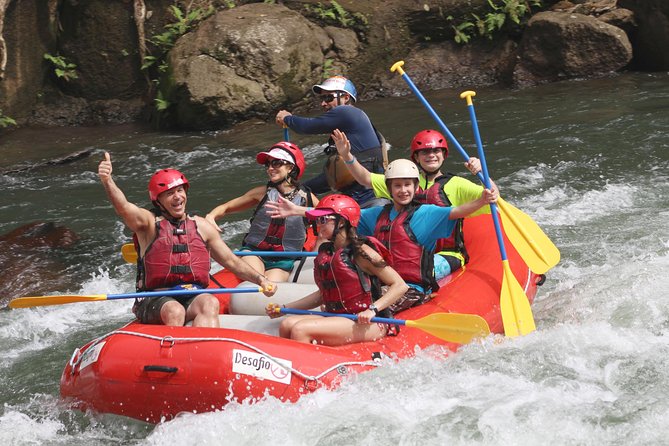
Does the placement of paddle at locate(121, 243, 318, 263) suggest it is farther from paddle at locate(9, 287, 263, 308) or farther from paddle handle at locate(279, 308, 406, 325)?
paddle handle at locate(279, 308, 406, 325)

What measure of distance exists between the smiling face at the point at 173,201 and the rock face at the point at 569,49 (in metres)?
9.04

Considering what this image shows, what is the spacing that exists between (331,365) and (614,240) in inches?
158

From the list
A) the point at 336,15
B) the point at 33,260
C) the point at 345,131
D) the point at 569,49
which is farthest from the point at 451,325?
the point at 336,15

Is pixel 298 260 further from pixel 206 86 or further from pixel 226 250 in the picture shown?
pixel 206 86

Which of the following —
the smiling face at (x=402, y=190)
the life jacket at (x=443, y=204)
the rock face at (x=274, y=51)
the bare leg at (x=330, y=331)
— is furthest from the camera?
the rock face at (x=274, y=51)

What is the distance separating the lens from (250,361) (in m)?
4.82

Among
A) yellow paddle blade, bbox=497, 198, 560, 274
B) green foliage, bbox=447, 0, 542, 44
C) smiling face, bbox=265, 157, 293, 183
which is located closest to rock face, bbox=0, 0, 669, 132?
green foliage, bbox=447, 0, 542, 44

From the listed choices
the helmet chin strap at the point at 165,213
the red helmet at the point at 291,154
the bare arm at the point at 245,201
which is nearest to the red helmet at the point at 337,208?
the helmet chin strap at the point at 165,213

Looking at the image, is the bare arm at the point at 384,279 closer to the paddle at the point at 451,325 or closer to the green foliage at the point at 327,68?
the paddle at the point at 451,325

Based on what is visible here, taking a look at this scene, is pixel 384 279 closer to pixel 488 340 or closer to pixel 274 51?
pixel 488 340

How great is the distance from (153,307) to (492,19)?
9963 mm

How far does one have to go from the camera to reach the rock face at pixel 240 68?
12641mm

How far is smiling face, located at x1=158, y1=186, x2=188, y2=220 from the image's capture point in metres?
5.39

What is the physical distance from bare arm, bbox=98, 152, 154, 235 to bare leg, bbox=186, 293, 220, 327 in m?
0.53
